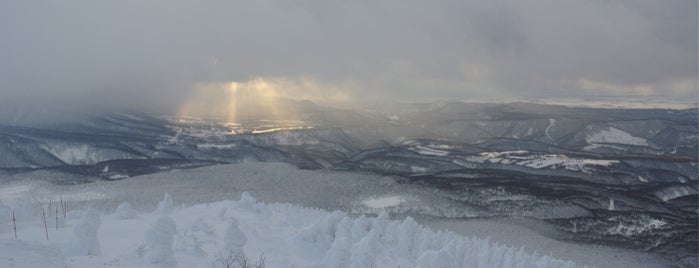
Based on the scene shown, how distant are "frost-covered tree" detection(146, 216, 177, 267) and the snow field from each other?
0.10 metres

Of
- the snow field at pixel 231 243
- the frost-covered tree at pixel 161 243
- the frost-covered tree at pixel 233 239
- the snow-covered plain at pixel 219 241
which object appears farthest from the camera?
the frost-covered tree at pixel 233 239

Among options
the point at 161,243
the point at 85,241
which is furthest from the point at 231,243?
the point at 85,241

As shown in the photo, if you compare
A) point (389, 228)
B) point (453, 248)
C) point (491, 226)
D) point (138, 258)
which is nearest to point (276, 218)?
point (389, 228)

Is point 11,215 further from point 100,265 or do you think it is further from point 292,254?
point 292,254

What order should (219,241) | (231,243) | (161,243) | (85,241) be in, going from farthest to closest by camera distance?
(219,241)
(231,243)
(161,243)
(85,241)

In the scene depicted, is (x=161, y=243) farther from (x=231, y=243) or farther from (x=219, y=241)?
(x=219, y=241)

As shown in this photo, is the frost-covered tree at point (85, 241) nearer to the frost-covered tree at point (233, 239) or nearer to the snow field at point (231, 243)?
the snow field at point (231, 243)

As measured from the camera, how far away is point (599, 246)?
16900 centimetres

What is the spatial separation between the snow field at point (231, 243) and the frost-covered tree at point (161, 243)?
3.8 inches

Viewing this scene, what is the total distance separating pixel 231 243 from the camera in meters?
56.7

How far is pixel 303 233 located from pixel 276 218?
565 inches

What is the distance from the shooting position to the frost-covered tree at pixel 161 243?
49.3 m

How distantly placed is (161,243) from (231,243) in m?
8.44

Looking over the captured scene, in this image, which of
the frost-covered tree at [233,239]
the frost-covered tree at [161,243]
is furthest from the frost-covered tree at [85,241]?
the frost-covered tree at [233,239]
